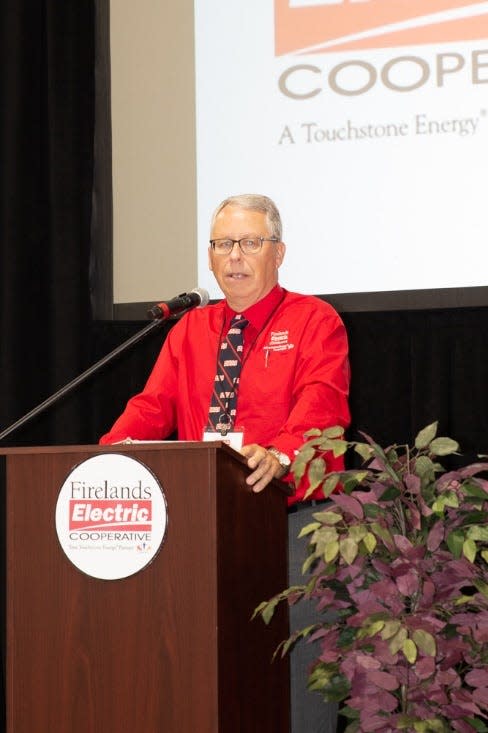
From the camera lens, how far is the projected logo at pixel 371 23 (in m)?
3.67

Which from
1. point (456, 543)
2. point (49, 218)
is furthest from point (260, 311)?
point (49, 218)

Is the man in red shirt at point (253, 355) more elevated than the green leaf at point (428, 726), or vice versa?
the man in red shirt at point (253, 355)

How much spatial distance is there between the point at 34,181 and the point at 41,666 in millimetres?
2649

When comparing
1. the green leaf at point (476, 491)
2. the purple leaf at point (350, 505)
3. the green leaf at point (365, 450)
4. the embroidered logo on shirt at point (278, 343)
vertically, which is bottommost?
the purple leaf at point (350, 505)

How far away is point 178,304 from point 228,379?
446mm

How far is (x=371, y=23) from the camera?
376 cm

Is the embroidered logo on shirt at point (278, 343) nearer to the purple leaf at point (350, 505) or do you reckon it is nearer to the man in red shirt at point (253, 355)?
the man in red shirt at point (253, 355)

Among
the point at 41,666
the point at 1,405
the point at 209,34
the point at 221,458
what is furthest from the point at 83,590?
the point at 209,34

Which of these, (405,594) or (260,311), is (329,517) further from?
(260,311)

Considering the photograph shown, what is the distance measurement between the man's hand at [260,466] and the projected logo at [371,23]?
1.98m

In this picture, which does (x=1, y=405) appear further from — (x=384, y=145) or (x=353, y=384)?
(x=384, y=145)

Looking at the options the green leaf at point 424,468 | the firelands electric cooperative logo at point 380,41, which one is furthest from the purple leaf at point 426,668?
the firelands electric cooperative logo at point 380,41

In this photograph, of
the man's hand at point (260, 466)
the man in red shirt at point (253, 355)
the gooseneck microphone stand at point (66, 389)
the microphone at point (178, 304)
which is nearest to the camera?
the man's hand at point (260, 466)

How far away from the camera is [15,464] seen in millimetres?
2082
